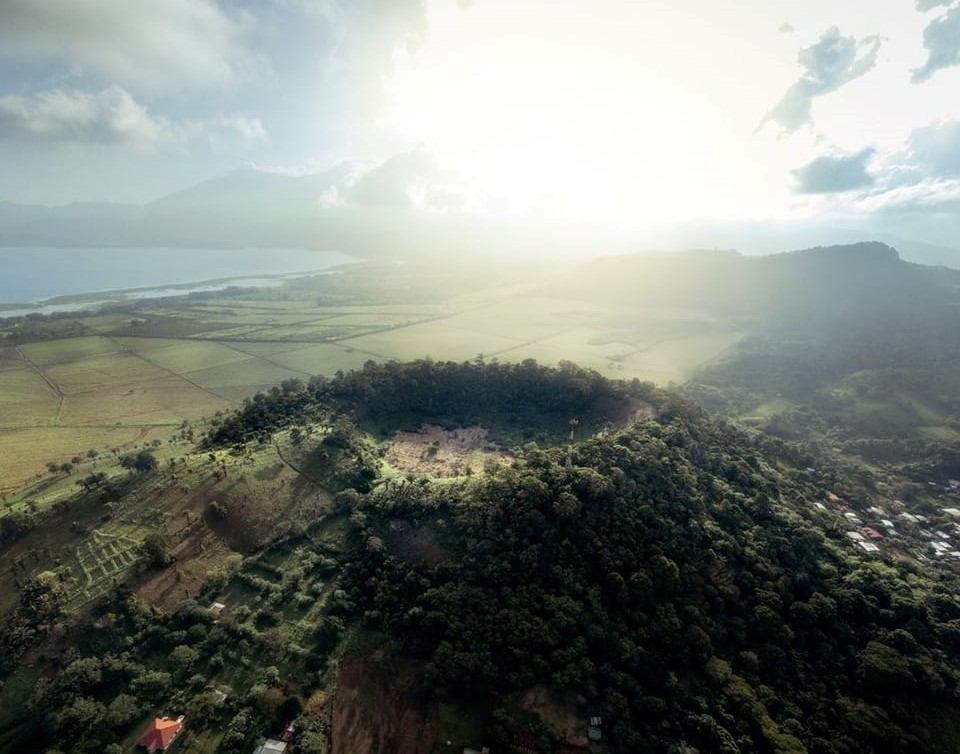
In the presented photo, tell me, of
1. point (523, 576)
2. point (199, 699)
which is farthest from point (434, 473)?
point (199, 699)

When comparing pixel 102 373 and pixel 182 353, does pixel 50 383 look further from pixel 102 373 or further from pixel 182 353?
pixel 182 353

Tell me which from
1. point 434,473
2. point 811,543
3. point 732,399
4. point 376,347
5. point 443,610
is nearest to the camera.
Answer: point 443,610

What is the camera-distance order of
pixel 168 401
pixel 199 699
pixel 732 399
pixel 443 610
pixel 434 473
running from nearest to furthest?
pixel 199 699 → pixel 443 610 → pixel 434 473 → pixel 168 401 → pixel 732 399

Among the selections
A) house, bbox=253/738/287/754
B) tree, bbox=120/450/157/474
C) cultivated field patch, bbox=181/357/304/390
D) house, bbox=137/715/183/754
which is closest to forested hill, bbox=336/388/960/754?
house, bbox=253/738/287/754

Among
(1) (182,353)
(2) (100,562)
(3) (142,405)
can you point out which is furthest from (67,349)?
(2) (100,562)

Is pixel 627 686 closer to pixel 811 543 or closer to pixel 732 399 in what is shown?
pixel 811 543

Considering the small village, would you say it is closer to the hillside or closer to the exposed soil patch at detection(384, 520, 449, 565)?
the hillside
